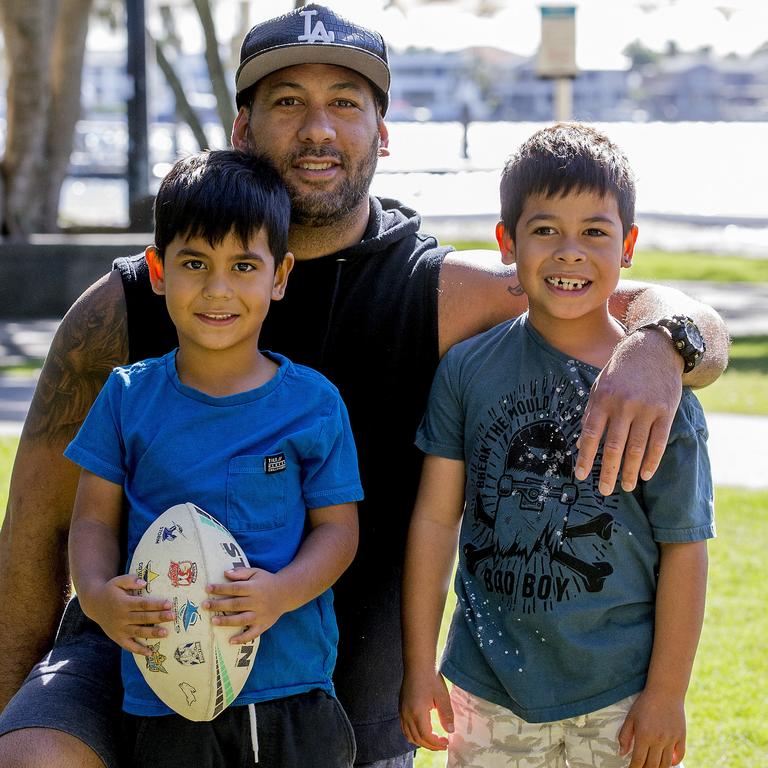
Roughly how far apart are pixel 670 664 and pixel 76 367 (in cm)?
162

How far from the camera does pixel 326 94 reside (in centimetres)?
325

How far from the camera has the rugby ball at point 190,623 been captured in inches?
93.3

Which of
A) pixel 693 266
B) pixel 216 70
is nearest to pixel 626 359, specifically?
pixel 216 70

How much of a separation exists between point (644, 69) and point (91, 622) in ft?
402

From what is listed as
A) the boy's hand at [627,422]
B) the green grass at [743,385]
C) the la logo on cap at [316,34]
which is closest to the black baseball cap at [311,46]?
the la logo on cap at [316,34]

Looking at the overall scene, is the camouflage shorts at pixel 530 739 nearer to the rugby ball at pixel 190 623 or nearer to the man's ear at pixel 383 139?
the rugby ball at pixel 190 623

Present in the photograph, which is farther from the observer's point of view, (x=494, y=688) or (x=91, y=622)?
(x=91, y=622)

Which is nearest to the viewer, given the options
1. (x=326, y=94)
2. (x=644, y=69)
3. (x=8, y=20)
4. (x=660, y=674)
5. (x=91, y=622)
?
(x=660, y=674)

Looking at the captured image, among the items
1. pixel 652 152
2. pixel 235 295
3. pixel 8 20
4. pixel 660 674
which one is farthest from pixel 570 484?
pixel 652 152

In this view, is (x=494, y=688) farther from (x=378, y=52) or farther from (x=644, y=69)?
(x=644, y=69)

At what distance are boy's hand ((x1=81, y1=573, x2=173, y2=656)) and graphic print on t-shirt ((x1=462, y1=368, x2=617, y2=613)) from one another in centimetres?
73

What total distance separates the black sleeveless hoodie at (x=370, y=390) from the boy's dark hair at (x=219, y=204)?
A: 0.42m

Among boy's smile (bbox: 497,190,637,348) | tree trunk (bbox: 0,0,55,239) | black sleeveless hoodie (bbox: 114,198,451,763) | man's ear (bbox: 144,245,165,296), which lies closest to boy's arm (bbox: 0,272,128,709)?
black sleeveless hoodie (bbox: 114,198,451,763)

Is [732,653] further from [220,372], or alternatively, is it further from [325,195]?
[220,372]
